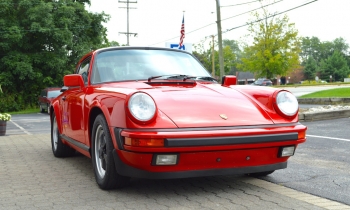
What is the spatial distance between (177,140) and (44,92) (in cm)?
2297

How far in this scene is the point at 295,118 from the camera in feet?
13.4

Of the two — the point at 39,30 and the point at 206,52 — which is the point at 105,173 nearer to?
the point at 39,30

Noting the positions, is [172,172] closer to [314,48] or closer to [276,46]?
[276,46]

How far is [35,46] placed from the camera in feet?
103

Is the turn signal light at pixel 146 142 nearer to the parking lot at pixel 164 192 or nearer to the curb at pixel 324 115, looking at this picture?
the parking lot at pixel 164 192

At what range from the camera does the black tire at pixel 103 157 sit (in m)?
3.91

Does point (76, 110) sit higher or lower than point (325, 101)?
higher

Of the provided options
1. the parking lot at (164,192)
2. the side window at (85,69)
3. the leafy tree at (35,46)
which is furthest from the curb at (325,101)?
the leafy tree at (35,46)

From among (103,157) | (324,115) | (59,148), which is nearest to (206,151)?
(103,157)

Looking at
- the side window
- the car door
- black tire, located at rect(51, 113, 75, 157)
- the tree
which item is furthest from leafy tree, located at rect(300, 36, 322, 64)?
the car door

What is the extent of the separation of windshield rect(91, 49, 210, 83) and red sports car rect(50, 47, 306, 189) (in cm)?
2

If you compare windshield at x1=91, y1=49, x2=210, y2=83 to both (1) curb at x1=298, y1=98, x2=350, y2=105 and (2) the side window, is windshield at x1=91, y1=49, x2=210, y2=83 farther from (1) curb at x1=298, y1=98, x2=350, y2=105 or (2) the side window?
(1) curb at x1=298, y1=98, x2=350, y2=105

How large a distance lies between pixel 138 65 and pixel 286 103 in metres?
1.72

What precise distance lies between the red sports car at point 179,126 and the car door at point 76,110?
1.8 inches
